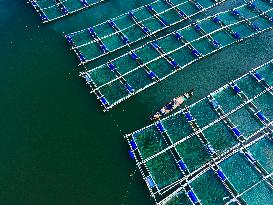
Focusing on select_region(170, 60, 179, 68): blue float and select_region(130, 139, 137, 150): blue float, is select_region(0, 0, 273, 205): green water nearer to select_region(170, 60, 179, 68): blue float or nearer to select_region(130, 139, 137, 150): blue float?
select_region(130, 139, 137, 150): blue float

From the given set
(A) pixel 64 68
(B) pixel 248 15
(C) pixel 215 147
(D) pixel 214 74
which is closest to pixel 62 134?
(A) pixel 64 68

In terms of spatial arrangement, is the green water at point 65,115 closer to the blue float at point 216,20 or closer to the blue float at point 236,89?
the blue float at point 236,89

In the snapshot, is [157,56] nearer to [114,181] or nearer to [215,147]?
[215,147]

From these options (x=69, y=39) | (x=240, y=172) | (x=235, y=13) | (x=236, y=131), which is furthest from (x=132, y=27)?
(x=240, y=172)

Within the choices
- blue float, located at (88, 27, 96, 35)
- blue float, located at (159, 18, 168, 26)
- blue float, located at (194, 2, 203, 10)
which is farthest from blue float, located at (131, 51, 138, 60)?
blue float, located at (194, 2, 203, 10)

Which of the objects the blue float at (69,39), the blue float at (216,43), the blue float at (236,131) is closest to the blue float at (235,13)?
the blue float at (216,43)

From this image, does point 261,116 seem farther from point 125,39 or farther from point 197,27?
point 125,39
